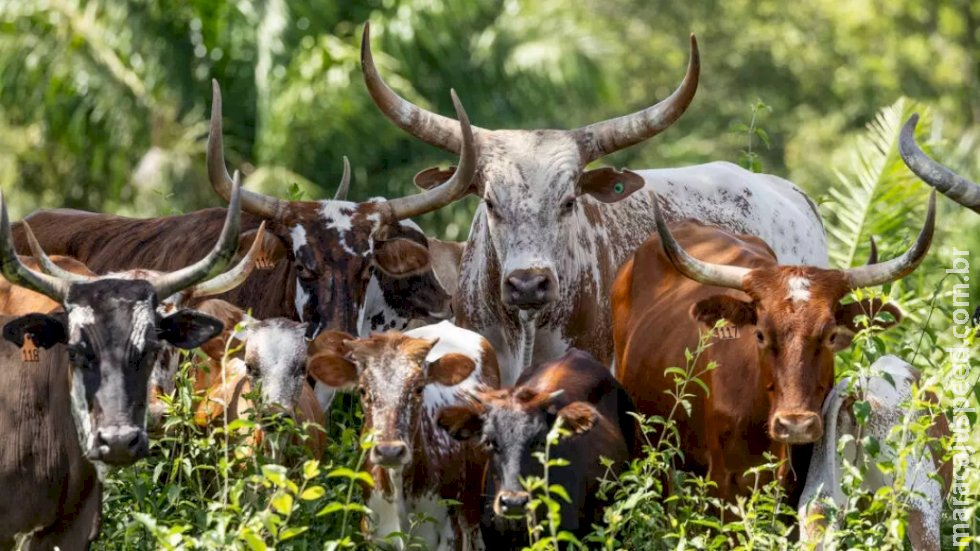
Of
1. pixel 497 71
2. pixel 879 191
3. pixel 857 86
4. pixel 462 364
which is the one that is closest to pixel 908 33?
pixel 857 86

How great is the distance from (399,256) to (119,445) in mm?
3223

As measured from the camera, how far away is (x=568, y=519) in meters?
9.49

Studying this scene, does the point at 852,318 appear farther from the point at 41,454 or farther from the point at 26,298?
the point at 26,298

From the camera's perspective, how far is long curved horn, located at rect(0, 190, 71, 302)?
29.9ft

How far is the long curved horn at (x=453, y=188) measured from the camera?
11025 mm

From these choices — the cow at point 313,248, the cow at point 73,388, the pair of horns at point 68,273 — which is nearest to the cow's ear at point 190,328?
the cow at point 73,388

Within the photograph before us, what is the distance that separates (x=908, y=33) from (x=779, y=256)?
32812 mm

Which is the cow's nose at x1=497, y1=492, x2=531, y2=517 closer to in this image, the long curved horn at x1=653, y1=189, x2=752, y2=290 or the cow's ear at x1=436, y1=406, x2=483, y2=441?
the cow's ear at x1=436, y1=406, x2=483, y2=441

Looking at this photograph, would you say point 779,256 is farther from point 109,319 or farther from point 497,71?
point 497,71

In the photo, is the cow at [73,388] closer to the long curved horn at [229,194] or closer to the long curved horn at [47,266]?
the long curved horn at [47,266]

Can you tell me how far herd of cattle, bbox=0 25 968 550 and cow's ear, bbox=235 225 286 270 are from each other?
0.01m

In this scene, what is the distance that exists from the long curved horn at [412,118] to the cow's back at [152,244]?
940mm

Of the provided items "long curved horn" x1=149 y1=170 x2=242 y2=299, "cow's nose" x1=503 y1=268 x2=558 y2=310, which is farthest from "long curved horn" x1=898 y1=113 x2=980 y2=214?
"long curved horn" x1=149 y1=170 x2=242 y2=299

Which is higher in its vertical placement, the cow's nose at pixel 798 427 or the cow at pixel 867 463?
the cow's nose at pixel 798 427
